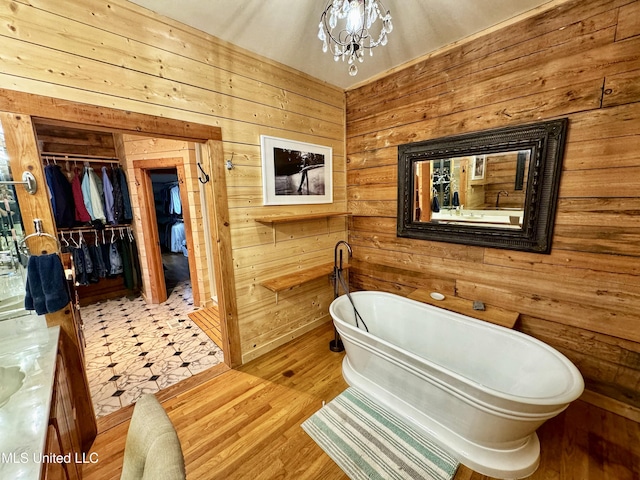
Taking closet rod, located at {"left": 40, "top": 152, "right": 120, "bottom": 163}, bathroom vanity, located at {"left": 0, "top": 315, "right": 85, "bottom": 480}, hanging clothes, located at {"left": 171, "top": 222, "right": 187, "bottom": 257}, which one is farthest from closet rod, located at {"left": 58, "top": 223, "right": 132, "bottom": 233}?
bathroom vanity, located at {"left": 0, "top": 315, "right": 85, "bottom": 480}

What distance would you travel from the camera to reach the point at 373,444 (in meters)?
1.59

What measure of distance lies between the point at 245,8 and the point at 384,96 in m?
1.47

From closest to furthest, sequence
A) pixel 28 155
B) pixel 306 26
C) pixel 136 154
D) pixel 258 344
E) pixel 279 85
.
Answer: pixel 28 155 → pixel 306 26 → pixel 279 85 → pixel 258 344 → pixel 136 154

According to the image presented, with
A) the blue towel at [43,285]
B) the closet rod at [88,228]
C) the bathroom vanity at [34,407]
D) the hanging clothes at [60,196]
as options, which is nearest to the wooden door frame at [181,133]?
the blue towel at [43,285]

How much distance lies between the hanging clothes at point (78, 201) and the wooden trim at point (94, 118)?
244 centimetres

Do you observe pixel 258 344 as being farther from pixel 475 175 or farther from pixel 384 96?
pixel 384 96

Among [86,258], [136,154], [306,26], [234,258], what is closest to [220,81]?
[306,26]

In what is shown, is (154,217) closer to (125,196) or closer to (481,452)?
(125,196)

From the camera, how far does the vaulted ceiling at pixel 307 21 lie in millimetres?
1615

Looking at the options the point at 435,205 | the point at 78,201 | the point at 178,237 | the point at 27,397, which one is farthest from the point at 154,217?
the point at 435,205

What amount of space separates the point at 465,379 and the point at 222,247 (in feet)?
6.24

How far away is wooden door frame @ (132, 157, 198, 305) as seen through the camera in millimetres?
3299

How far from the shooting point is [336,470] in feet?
4.76

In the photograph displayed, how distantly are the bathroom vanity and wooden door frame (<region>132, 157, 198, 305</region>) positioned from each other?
7.06 feet
